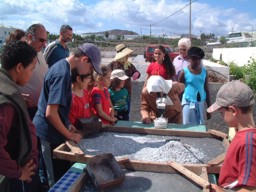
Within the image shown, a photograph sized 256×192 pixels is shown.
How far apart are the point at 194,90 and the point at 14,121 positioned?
8.66ft

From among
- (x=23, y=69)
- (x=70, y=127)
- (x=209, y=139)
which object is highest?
(x=23, y=69)

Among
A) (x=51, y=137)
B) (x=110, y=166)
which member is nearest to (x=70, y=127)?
(x=51, y=137)

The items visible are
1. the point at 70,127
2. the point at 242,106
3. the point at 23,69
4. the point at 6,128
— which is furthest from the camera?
the point at 70,127

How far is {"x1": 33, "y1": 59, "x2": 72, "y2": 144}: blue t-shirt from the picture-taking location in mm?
2117

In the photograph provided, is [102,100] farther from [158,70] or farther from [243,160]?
[243,160]

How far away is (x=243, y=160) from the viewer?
57.3 inches

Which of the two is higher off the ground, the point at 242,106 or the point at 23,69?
the point at 23,69

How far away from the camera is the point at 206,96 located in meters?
3.89

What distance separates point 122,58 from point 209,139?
231 cm

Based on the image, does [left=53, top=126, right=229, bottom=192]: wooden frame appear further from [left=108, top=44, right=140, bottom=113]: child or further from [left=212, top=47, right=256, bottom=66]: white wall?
[left=212, top=47, right=256, bottom=66]: white wall

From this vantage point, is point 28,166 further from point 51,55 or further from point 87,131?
point 51,55

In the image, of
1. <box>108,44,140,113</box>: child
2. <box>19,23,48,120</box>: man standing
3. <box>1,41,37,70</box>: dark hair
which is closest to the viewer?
<box>1,41,37,70</box>: dark hair

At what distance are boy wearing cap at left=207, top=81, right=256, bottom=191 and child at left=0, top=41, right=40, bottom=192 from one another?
1111mm

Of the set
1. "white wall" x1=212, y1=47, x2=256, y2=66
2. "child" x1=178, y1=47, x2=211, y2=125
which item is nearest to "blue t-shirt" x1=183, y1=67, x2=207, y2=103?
"child" x1=178, y1=47, x2=211, y2=125
